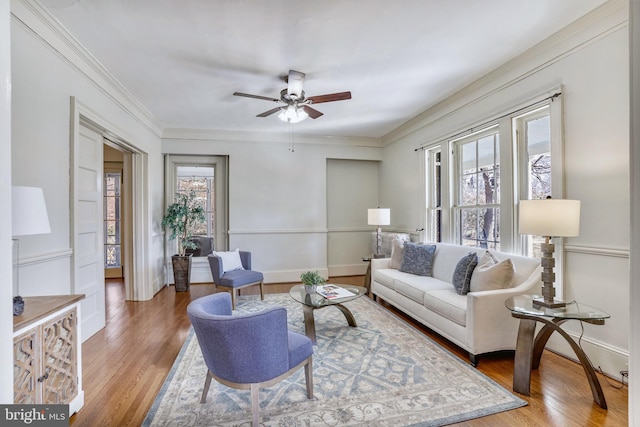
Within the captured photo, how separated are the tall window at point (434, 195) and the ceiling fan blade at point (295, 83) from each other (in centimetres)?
226

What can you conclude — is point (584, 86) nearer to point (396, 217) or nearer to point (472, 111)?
point (472, 111)

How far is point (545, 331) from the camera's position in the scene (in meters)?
2.18

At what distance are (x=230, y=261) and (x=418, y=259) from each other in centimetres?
254

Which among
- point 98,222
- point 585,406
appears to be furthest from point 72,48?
point 585,406

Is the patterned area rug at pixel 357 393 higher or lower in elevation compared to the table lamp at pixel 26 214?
lower

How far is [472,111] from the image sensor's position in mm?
3457

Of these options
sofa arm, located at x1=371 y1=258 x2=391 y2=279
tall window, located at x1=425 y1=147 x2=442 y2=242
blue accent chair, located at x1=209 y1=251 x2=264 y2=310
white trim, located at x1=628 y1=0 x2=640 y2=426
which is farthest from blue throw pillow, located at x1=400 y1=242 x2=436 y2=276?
white trim, located at x1=628 y1=0 x2=640 y2=426

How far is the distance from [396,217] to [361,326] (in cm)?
249

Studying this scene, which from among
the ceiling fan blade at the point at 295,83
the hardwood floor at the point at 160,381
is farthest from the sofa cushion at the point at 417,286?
the ceiling fan blade at the point at 295,83

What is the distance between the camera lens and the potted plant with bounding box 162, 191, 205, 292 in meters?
4.70

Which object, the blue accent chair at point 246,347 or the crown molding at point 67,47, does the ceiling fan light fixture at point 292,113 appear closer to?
the crown molding at point 67,47

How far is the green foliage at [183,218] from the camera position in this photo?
480 centimetres

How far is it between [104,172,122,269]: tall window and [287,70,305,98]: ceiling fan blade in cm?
454

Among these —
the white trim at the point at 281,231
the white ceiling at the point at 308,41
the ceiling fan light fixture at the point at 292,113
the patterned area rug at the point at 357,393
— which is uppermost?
the white ceiling at the point at 308,41
